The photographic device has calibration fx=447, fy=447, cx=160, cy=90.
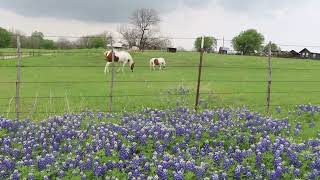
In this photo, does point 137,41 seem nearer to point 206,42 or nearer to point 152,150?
point 206,42

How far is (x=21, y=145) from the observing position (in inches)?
302

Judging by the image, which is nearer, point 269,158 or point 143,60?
point 269,158

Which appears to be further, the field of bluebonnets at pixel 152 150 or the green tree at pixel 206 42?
the green tree at pixel 206 42

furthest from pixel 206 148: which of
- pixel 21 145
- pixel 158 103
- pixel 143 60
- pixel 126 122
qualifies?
pixel 143 60

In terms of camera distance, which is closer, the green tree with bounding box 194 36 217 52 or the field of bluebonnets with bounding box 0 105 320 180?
the field of bluebonnets with bounding box 0 105 320 180

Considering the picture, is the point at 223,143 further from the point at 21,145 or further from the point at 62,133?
the point at 21,145

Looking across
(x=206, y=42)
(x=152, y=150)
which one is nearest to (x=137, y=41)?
(x=206, y=42)

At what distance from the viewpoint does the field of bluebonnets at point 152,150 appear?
6.28m

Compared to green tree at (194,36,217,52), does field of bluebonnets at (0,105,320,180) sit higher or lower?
lower

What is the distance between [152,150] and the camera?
7414mm

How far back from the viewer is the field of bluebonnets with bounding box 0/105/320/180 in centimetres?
628

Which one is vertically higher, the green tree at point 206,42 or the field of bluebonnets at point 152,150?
the green tree at point 206,42

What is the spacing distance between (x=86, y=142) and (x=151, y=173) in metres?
1.82

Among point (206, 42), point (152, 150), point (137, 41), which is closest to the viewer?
point (152, 150)
